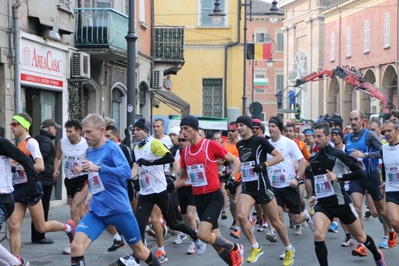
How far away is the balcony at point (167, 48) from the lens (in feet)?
99.1

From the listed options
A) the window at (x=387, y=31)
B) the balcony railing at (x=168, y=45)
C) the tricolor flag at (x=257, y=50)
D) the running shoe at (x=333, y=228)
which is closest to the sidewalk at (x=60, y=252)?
the running shoe at (x=333, y=228)

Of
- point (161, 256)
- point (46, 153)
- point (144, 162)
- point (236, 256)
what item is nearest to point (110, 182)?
point (236, 256)

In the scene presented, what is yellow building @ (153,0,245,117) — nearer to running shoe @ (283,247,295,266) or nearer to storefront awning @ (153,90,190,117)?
storefront awning @ (153,90,190,117)

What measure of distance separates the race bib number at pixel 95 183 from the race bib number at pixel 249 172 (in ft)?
11.6

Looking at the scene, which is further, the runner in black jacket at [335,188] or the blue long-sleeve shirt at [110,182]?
the runner in black jacket at [335,188]

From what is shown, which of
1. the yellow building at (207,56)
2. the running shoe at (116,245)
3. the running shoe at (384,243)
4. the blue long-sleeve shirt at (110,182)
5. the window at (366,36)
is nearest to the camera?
the blue long-sleeve shirt at (110,182)

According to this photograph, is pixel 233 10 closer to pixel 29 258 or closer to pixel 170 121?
pixel 170 121

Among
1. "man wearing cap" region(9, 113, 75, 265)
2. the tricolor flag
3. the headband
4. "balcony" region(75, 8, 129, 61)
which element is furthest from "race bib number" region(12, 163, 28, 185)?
the tricolor flag

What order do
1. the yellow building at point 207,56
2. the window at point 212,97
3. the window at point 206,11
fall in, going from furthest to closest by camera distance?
the window at point 206,11, the window at point 212,97, the yellow building at point 207,56

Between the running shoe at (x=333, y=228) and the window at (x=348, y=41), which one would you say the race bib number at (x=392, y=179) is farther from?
the window at (x=348, y=41)

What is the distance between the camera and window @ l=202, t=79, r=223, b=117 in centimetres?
4166

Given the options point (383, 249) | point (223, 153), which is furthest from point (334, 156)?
point (383, 249)

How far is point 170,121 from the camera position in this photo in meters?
30.1

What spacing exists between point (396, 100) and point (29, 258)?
154 ft
